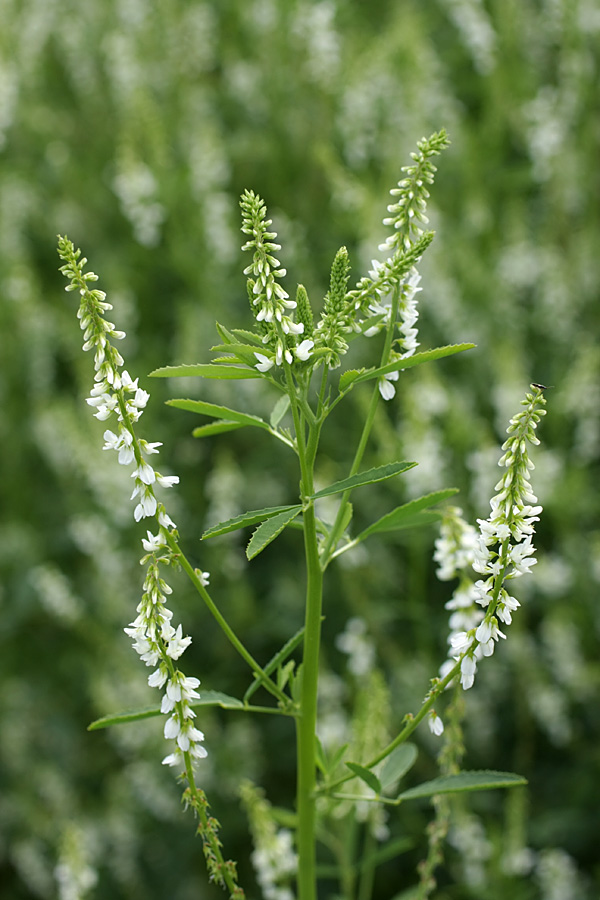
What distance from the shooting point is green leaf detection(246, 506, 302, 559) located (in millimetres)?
1039

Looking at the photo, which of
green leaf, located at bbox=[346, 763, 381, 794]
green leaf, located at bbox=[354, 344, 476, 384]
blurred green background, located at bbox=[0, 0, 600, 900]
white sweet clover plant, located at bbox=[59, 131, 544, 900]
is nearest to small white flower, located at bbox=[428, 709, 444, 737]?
white sweet clover plant, located at bbox=[59, 131, 544, 900]

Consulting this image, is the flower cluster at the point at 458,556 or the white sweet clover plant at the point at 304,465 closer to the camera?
the white sweet clover plant at the point at 304,465

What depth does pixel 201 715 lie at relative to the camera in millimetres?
3492

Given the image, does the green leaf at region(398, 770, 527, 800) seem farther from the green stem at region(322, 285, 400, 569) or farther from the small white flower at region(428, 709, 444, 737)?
the green stem at region(322, 285, 400, 569)

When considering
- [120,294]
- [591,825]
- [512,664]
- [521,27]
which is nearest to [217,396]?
[120,294]

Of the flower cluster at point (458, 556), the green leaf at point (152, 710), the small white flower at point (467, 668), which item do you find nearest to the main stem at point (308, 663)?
the green leaf at point (152, 710)

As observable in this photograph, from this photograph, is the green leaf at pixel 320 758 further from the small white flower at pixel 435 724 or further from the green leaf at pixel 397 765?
the small white flower at pixel 435 724

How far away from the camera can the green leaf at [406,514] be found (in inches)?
46.9

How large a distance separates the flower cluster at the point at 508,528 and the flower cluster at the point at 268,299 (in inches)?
10.6

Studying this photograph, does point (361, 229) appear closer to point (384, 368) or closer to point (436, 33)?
point (436, 33)

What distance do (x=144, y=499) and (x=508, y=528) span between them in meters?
0.44

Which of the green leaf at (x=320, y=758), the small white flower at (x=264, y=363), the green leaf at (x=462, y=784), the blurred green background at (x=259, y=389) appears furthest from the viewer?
the blurred green background at (x=259, y=389)

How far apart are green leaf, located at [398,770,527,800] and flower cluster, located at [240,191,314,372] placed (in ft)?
2.07

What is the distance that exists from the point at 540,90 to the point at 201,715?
3.52 meters
